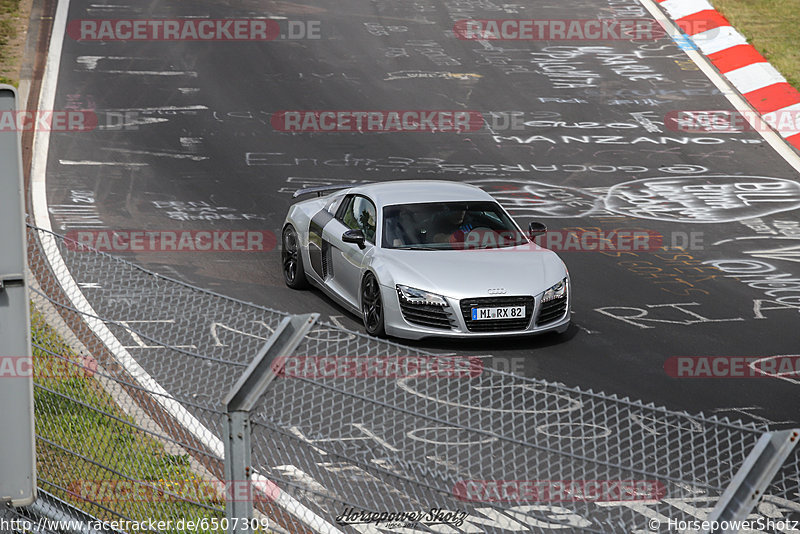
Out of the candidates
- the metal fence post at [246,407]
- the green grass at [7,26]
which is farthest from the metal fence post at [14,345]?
the green grass at [7,26]

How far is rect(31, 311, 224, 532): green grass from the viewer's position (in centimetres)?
576

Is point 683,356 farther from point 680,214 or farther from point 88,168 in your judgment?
point 88,168

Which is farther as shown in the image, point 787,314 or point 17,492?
point 787,314

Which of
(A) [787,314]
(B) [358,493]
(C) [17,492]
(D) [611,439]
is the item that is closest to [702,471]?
(D) [611,439]

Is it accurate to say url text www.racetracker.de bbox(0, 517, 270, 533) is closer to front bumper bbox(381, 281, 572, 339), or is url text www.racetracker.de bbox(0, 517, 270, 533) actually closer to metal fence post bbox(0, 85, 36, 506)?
metal fence post bbox(0, 85, 36, 506)

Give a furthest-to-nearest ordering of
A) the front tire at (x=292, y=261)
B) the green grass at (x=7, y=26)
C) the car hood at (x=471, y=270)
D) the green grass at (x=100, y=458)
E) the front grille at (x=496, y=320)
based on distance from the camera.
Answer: the green grass at (x=7, y=26) < the front tire at (x=292, y=261) < the car hood at (x=471, y=270) < the front grille at (x=496, y=320) < the green grass at (x=100, y=458)

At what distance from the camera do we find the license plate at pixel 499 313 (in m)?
10.1

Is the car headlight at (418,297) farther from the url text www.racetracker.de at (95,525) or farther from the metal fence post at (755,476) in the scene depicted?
the metal fence post at (755,476)

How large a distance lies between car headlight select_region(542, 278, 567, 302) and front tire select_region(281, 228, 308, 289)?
123 inches

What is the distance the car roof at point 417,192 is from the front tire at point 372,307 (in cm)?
105

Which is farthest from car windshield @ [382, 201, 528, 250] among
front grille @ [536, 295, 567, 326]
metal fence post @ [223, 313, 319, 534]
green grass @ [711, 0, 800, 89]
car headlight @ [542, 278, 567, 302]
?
green grass @ [711, 0, 800, 89]

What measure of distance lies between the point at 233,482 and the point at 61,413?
7.71 feet

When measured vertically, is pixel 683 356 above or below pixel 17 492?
below

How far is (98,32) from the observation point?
2383 cm
